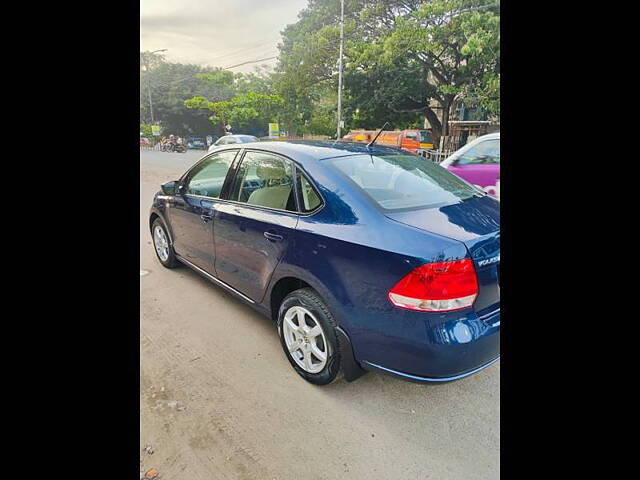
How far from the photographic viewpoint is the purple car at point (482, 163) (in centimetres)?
590

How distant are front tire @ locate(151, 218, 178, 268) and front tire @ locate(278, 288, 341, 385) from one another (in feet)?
7.24

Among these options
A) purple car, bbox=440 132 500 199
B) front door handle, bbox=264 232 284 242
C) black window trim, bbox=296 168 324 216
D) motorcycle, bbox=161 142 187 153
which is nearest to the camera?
black window trim, bbox=296 168 324 216

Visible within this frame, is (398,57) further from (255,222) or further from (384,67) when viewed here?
(255,222)

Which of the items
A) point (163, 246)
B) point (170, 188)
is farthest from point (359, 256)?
point (163, 246)

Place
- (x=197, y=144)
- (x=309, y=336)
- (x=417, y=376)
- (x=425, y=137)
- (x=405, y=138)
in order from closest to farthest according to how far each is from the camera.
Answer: (x=417, y=376) < (x=309, y=336) < (x=405, y=138) < (x=425, y=137) < (x=197, y=144)

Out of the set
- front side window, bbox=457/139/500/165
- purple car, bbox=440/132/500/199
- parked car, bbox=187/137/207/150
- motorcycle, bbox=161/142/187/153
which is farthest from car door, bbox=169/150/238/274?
parked car, bbox=187/137/207/150

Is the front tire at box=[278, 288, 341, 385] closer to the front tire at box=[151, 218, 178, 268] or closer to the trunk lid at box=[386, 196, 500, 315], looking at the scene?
the trunk lid at box=[386, 196, 500, 315]

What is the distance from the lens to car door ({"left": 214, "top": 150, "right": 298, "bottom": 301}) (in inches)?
99.4

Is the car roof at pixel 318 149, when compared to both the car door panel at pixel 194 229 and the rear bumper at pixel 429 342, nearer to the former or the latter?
the car door panel at pixel 194 229

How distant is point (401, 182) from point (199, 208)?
73.4 inches

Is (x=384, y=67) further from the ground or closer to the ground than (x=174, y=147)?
further from the ground

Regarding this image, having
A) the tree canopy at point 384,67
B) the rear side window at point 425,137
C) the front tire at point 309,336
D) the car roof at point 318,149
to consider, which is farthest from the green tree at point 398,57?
the front tire at point 309,336

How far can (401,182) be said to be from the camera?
2.53 meters
